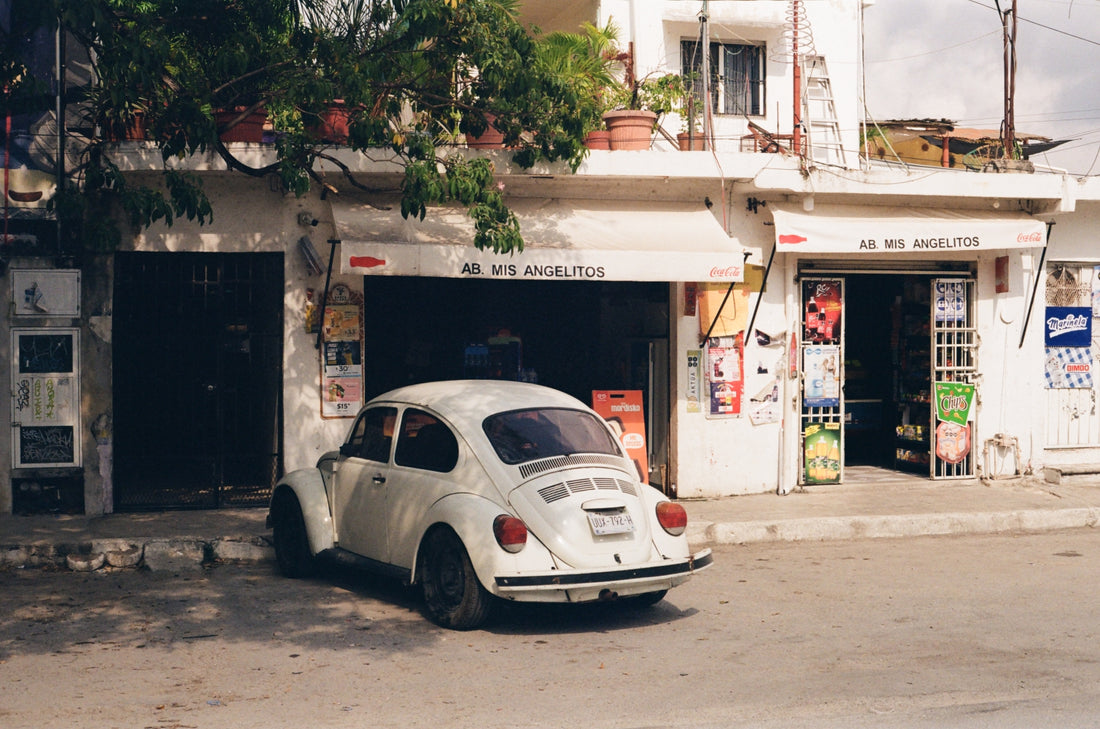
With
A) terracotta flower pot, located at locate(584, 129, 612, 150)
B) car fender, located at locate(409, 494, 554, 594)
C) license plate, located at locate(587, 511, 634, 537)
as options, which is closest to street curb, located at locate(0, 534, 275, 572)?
car fender, located at locate(409, 494, 554, 594)

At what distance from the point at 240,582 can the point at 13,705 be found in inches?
133

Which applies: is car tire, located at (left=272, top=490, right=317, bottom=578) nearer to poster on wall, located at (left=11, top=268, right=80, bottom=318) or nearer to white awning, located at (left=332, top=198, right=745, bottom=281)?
white awning, located at (left=332, top=198, right=745, bottom=281)

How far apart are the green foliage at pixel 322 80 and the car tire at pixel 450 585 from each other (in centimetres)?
343

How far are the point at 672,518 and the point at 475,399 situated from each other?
5.64 ft

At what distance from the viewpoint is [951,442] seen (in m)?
13.8

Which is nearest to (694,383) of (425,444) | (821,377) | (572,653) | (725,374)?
(725,374)

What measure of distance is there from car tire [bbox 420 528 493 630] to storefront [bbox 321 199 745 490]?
4.36 metres

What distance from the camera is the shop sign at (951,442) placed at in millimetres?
13773

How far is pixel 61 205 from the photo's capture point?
9.38 m

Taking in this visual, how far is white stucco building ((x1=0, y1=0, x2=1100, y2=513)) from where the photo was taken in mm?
11727

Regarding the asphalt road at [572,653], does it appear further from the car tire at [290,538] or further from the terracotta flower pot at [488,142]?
the terracotta flower pot at [488,142]

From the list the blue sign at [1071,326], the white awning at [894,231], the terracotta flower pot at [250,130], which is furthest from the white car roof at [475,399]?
the blue sign at [1071,326]

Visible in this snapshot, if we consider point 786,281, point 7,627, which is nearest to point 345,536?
point 7,627

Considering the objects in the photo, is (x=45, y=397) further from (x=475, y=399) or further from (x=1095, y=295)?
(x=1095, y=295)
